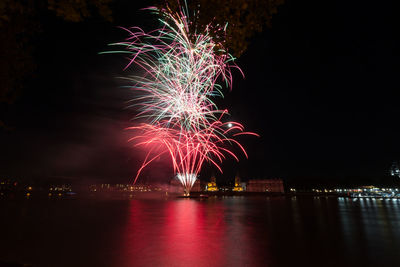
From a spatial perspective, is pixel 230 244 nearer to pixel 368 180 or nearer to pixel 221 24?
pixel 221 24

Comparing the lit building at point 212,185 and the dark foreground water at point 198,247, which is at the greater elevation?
the lit building at point 212,185

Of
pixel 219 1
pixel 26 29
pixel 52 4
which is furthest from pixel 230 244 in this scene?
pixel 26 29

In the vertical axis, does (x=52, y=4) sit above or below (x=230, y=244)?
above

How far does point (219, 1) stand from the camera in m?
4.49

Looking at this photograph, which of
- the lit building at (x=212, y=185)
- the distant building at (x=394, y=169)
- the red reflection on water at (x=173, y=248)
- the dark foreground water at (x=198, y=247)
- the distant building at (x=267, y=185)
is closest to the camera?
the red reflection on water at (x=173, y=248)

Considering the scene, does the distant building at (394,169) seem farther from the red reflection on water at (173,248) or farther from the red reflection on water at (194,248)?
the red reflection on water at (173,248)

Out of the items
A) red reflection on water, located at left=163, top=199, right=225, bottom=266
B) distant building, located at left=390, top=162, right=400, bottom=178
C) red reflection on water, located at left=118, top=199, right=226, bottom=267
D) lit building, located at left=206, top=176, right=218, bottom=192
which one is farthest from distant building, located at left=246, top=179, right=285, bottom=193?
red reflection on water, located at left=118, top=199, right=226, bottom=267

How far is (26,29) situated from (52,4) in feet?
9.35

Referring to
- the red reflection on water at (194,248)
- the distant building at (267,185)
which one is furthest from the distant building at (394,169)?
the red reflection on water at (194,248)

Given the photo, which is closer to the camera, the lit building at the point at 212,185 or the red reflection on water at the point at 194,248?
the red reflection on water at the point at 194,248

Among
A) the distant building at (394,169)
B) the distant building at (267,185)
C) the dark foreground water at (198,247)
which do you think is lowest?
the dark foreground water at (198,247)

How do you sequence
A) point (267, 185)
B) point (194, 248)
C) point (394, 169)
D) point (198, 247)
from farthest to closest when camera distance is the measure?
point (394, 169) < point (267, 185) < point (198, 247) < point (194, 248)

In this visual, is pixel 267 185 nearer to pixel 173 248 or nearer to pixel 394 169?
pixel 394 169

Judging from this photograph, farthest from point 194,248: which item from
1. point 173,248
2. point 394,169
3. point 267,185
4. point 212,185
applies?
point 394,169
